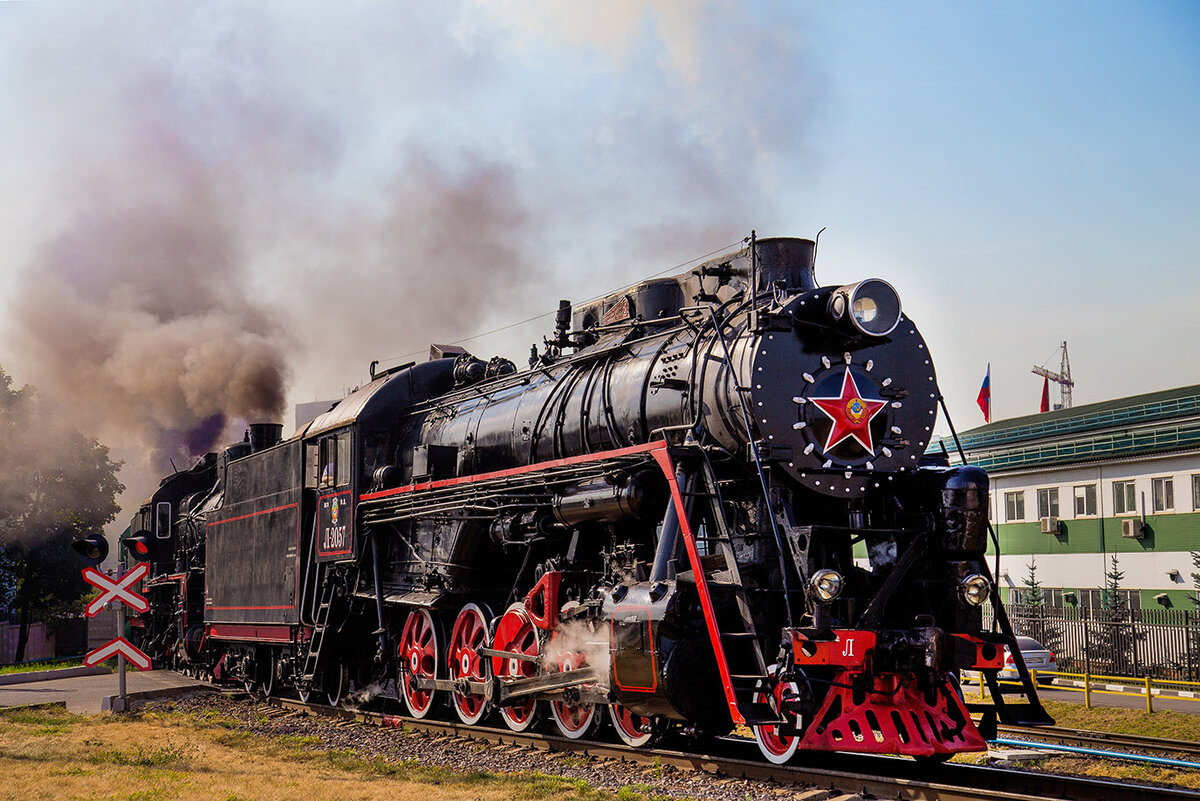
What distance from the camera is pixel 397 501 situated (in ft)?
44.0

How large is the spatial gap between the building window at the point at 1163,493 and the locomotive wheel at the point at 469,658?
20501mm

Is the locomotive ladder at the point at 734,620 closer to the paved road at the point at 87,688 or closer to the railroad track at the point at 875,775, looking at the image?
the railroad track at the point at 875,775

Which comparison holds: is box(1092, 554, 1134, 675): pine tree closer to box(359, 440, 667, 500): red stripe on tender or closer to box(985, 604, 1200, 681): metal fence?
box(985, 604, 1200, 681): metal fence

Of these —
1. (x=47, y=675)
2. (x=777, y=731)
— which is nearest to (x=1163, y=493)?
(x=777, y=731)

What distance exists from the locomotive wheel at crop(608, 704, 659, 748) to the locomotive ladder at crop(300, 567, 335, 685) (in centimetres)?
562

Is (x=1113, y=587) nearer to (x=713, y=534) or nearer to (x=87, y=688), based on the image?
(x=713, y=534)

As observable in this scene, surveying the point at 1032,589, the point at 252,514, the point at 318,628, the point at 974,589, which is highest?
the point at 252,514

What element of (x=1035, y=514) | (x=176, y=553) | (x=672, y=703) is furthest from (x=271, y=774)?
(x=1035, y=514)

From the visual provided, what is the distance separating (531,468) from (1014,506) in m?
24.1

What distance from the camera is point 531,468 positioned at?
35.1 feet

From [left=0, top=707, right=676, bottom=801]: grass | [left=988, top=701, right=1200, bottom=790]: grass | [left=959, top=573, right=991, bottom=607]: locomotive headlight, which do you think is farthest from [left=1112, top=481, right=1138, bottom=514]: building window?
[left=0, top=707, right=676, bottom=801]: grass

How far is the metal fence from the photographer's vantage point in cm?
2114

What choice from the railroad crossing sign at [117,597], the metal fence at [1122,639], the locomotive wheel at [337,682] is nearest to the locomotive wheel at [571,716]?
the locomotive wheel at [337,682]

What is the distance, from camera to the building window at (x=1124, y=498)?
27.2 meters
